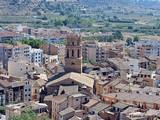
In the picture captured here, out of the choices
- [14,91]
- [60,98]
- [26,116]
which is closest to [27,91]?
[14,91]

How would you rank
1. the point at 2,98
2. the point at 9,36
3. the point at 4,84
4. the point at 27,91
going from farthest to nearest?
the point at 9,36, the point at 27,91, the point at 4,84, the point at 2,98

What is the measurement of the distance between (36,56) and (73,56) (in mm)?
14852

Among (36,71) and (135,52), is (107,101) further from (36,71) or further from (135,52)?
(135,52)

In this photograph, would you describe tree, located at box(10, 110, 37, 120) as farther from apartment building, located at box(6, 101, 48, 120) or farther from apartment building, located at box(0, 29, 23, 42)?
apartment building, located at box(0, 29, 23, 42)

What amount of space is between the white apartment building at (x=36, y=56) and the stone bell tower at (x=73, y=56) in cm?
1429

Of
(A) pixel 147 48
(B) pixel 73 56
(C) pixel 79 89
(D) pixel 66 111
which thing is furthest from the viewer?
(A) pixel 147 48

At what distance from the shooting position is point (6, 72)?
39688 millimetres

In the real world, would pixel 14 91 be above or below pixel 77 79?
below

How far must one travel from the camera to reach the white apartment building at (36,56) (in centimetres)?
4884

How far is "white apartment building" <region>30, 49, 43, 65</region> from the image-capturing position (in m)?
48.8

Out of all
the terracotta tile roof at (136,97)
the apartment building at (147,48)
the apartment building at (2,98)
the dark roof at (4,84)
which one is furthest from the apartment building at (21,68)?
the apartment building at (147,48)

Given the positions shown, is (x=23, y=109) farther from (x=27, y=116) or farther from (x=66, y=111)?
(x=27, y=116)

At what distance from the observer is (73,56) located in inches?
1368

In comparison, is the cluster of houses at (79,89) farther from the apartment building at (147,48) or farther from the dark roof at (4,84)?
the apartment building at (147,48)
